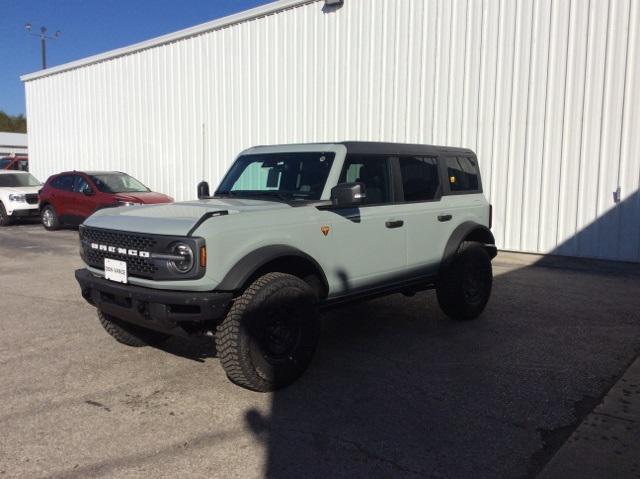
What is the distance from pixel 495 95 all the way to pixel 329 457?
9348mm

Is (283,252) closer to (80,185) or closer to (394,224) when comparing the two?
(394,224)

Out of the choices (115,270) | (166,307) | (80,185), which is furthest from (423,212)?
(80,185)

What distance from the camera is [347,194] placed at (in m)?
4.34

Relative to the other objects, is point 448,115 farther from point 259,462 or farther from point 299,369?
point 259,462

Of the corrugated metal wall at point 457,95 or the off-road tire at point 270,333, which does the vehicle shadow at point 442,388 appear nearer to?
the off-road tire at point 270,333

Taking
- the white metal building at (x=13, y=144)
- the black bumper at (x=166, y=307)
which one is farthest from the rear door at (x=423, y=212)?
the white metal building at (x=13, y=144)

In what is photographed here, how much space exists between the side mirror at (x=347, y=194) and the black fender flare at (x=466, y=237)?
5.51ft

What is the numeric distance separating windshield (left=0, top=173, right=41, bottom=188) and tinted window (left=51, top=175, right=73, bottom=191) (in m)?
2.81

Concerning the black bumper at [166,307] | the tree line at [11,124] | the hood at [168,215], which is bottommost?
the black bumper at [166,307]

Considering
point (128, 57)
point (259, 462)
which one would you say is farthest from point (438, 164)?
point (128, 57)

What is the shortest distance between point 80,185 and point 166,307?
1129 cm

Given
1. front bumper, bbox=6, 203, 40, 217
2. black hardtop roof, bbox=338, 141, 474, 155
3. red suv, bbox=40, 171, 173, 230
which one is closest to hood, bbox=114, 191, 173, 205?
→ red suv, bbox=40, 171, 173, 230

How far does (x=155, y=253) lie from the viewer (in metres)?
3.86

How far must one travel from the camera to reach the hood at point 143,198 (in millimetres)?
12367
